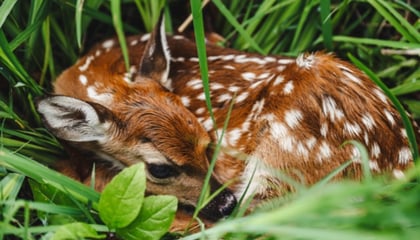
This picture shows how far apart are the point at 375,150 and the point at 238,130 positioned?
582mm

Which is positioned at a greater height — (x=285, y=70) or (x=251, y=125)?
(x=285, y=70)

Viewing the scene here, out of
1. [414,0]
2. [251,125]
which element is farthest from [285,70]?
[414,0]

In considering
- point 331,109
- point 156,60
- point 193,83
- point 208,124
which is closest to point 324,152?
point 331,109

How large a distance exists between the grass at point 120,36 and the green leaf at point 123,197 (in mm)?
69

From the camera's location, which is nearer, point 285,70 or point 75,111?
point 75,111

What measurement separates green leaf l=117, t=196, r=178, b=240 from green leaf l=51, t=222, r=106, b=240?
15 centimetres

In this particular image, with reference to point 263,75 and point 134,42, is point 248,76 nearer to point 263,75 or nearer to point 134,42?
point 263,75

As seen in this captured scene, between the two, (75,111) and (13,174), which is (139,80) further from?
(13,174)

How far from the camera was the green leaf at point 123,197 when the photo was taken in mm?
2471

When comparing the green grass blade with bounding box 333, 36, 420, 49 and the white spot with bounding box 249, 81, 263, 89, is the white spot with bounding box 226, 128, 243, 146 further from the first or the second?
the green grass blade with bounding box 333, 36, 420, 49

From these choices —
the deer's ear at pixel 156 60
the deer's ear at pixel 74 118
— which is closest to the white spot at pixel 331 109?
A: the deer's ear at pixel 156 60

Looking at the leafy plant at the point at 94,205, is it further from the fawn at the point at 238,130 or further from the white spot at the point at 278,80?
the white spot at the point at 278,80

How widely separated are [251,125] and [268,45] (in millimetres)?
805

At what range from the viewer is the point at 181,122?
3.00 metres
